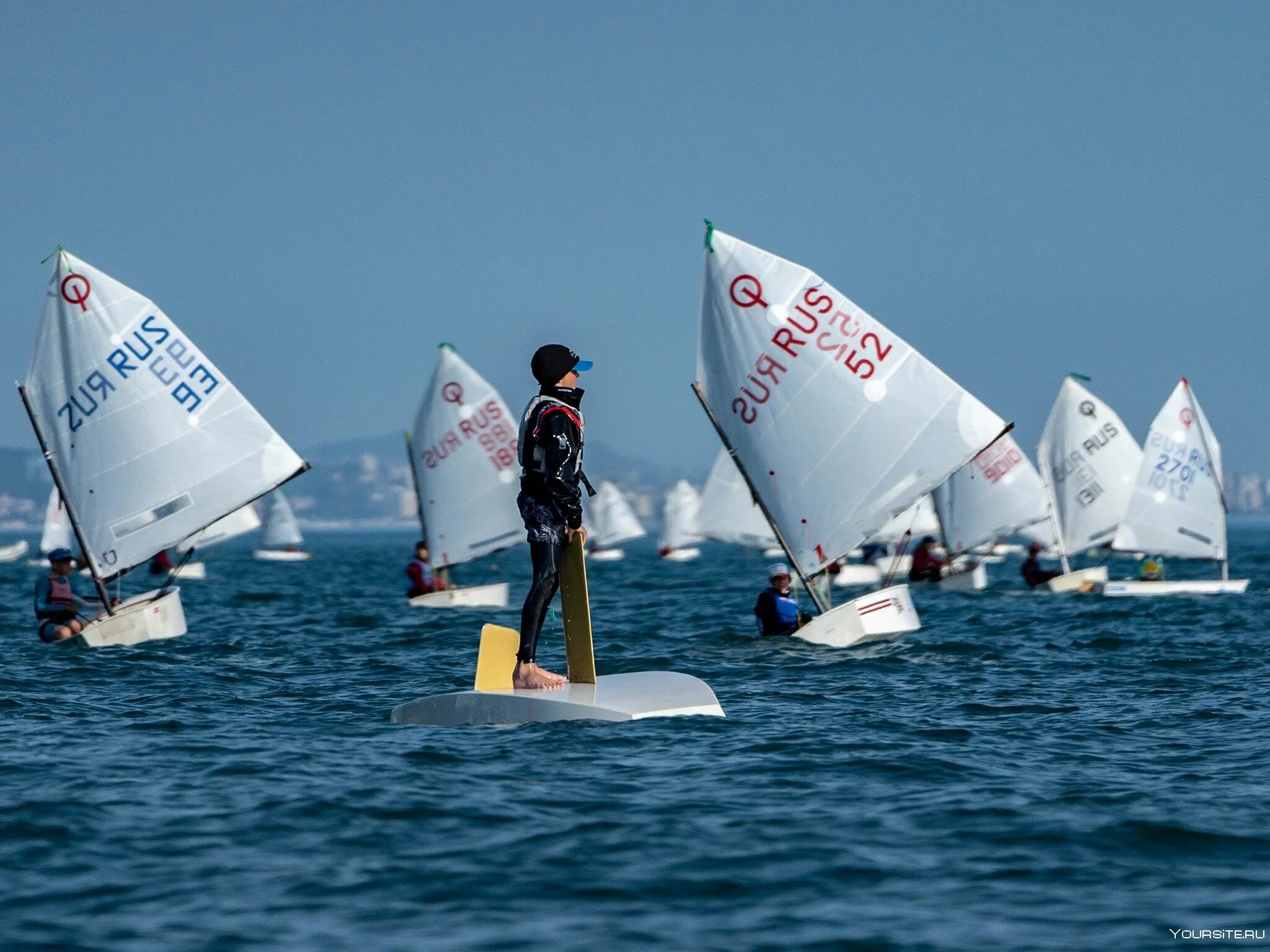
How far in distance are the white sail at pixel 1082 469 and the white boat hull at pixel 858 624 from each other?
20580 mm

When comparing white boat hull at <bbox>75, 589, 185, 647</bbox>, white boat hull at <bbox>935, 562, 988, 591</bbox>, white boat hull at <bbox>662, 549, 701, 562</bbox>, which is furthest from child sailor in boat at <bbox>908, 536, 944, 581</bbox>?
white boat hull at <bbox>662, 549, 701, 562</bbox>

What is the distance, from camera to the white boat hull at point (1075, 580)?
1320 inches

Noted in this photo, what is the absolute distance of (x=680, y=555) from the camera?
78438 mm

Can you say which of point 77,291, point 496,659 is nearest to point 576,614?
point 496,659

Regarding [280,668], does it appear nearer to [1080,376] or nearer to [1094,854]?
[1094,854]

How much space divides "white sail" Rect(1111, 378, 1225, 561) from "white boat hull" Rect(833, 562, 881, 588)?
52.4 feet

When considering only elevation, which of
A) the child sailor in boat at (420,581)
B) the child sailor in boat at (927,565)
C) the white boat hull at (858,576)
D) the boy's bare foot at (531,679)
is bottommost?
the white boat hull at (858,576)

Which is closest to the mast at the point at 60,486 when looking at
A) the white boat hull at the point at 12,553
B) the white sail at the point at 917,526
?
the white sail at the point at 917,526

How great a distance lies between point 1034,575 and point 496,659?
86.4 ft

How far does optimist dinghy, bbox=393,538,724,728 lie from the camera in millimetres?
10406

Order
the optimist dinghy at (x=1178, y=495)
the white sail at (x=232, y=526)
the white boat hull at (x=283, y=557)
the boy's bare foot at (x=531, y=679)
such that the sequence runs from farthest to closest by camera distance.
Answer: the white boat hull at (x=283, y=557), the white sail at (x=232, y=526), the optimist dinghy at (x=1178, y=495), the boy's bare foot at (x=531, y=679)

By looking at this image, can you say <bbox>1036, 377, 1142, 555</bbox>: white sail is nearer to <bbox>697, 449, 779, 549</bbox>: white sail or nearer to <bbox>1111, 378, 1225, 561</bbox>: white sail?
<bbox>1111, 378, 1225, 561</bbox>: white sail

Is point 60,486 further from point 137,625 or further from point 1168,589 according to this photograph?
point 1168,589

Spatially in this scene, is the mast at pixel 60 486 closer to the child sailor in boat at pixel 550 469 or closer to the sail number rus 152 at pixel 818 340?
the sail number rus 152 at pixel 818 340
